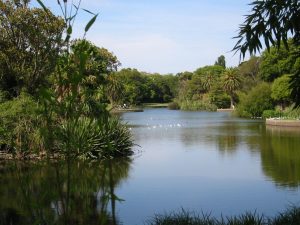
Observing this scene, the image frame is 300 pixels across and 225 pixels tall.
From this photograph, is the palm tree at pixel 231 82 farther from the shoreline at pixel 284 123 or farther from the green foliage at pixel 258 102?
the shoreline at pixel 284 123

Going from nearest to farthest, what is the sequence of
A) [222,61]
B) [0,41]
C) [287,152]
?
1. [287,152]
2. [0,41]
3. [222,61]

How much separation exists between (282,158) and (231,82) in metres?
59.9

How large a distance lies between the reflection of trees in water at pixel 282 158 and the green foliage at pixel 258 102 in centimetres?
2209

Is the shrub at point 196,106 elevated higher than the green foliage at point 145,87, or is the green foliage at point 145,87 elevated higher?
the green foliage at point 145,87

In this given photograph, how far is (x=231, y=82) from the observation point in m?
76.2

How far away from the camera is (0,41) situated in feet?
91.0

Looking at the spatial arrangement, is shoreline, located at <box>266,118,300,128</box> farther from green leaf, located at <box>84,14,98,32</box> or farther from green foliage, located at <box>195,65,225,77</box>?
green foliage, located at <box>195,65,225,77</box>

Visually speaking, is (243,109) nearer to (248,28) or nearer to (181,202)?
(181,202)

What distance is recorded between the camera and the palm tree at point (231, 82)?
7625 centimetres

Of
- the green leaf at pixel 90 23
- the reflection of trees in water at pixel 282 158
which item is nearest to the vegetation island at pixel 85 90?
the green leaf at pixel 90 23

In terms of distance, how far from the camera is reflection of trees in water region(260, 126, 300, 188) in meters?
13.0

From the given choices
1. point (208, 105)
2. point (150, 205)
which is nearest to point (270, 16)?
point (150, 205)

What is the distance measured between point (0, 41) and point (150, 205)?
2040 cm

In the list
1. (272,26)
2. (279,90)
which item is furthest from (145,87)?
(272,26)
